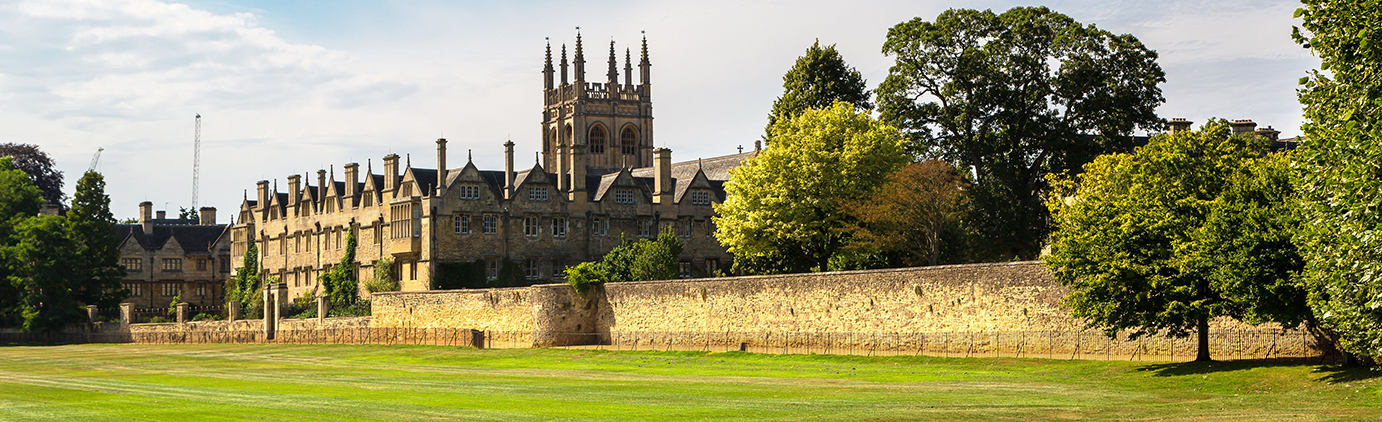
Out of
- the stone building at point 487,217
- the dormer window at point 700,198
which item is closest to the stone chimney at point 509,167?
the stone building at point 487,217

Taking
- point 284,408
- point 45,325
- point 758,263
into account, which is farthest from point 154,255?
point 284,408

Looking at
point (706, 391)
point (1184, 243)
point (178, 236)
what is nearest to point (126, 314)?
point (178, 236)

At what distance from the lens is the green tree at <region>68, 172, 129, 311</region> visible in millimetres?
91312

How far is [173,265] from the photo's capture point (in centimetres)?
11725

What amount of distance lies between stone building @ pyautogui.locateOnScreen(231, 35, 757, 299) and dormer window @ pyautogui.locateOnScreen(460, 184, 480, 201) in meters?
0.05

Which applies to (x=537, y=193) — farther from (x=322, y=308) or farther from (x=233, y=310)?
(x=233, y=310)

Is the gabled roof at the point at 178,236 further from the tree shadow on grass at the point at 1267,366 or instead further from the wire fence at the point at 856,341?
the tree shadow on grass at the point at 1267,366

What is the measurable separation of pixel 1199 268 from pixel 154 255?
97614 mm

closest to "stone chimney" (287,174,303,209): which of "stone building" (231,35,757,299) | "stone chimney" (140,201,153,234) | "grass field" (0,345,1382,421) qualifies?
"stone building" (231,35,757,299)

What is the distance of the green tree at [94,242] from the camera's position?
300 feet

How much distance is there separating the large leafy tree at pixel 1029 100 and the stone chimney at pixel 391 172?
34.8 metres

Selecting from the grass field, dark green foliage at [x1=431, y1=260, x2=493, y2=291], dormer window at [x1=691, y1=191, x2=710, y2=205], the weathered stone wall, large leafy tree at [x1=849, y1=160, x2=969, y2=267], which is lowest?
the grass field

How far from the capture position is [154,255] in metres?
117

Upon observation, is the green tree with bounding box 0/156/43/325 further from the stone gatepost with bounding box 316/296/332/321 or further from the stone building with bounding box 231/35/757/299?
the stone gatepost with bounding box 316/296/332/321
